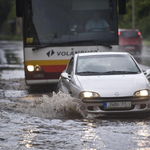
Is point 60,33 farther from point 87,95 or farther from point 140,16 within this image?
point 140,16

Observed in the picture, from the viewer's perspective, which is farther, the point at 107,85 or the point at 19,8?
the point at 19,8

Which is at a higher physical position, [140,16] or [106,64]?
[106,64]

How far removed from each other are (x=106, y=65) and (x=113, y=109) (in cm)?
152

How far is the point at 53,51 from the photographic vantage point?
1295 centimetres

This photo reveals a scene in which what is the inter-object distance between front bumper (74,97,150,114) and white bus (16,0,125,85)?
172 inches

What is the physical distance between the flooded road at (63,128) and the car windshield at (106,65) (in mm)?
828

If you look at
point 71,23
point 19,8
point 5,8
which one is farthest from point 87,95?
point 5,8

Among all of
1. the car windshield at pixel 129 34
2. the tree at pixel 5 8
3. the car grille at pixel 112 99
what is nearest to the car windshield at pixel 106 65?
the car grille at pixel 112 99

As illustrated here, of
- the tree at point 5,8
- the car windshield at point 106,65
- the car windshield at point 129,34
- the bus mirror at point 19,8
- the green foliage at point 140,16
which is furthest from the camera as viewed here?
the tree at point 5,8

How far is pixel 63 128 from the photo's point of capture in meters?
7.78

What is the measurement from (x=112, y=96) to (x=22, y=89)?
6165 millimetres

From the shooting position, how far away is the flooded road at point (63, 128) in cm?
654

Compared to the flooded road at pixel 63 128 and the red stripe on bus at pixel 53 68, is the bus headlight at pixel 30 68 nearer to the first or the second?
the red stripe on bus at pixel 53 68

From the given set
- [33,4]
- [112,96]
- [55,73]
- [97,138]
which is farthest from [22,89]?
[97,138]
